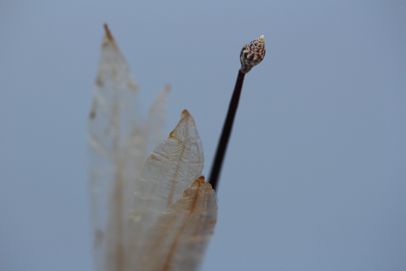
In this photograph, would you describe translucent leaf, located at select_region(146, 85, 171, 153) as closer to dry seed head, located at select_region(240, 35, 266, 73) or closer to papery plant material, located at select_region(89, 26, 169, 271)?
papery plant material, located at select_region(89, 26, 169, 271)

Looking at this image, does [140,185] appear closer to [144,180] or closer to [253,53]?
[144,180]

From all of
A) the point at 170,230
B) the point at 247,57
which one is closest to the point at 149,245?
the point at 170,230

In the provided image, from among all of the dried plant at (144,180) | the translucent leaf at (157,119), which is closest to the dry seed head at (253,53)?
the dried plant at (144,180)

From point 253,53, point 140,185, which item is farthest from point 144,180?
point 253,53

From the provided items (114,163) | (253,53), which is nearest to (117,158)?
(114,163)

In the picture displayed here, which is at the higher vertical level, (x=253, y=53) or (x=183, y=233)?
(x=253, y=53)

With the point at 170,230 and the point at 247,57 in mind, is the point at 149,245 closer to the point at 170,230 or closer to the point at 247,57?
the point at 170,230
